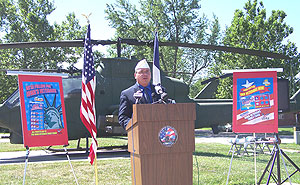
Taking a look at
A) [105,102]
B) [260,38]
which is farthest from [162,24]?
[105,102]

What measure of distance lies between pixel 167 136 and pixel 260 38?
25345mm

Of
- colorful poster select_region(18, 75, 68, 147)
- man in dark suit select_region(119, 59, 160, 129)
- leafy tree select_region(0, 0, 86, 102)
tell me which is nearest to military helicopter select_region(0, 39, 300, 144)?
colorful poster select_region(18, 75, 68, 147)

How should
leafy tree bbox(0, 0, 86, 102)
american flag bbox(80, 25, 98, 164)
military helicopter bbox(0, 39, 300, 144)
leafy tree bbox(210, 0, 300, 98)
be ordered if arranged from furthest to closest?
leafy tree bbox(0, 0, 86, 102)
leafy tree bbox(210, 0, 300, 98)
military helicopter bbox(0, 39, 300, 144)
american flag bbox(80, 25, 98, 164)

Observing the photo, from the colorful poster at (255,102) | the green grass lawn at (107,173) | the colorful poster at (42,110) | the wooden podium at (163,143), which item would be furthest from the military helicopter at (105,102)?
the wooden podium at (163,143)

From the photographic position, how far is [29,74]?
5723mm

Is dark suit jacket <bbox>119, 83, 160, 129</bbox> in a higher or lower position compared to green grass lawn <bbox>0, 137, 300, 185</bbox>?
higher

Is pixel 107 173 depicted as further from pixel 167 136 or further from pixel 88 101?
pixel 167 136

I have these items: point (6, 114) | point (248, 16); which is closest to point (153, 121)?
point (6, 114)

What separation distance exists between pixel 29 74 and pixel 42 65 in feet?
97.7

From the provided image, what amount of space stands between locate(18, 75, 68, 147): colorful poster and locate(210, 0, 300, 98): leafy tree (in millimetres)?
22056

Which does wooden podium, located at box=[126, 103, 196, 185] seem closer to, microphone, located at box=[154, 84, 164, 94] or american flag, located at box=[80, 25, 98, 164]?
microphone, located at box=[154, 84, 164, 94]

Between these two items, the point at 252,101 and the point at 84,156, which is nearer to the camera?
the point at 252,101

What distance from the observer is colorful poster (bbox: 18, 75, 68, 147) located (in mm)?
5668

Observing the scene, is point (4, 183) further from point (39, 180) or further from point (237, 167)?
point (237, 167)
